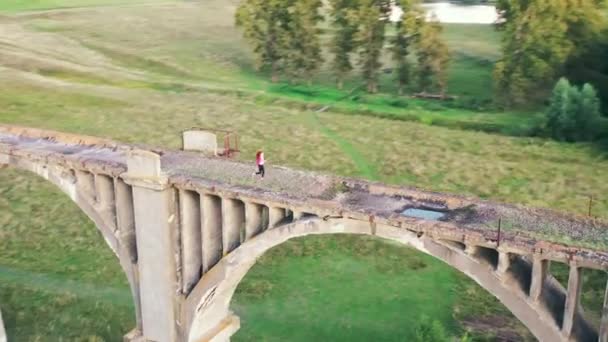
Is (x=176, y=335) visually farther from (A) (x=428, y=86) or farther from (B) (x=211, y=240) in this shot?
(A) (x=428, y=86)

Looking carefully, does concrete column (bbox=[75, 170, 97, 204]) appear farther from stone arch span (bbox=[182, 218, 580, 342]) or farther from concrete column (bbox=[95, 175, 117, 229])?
stone arch span (bbox=[182, 218, 580, 342])

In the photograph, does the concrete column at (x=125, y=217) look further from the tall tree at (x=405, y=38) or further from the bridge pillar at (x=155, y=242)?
the tall tree at (x=405, y=38)

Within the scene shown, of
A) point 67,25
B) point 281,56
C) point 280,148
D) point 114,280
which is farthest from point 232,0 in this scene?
point 114,280

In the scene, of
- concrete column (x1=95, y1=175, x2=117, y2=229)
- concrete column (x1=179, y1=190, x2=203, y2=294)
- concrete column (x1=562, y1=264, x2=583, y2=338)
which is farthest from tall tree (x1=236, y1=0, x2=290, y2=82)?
concrete column (x1=562, y1=264, x2=583, y2=338)

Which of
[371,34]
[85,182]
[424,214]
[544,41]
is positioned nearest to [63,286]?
[85,182]

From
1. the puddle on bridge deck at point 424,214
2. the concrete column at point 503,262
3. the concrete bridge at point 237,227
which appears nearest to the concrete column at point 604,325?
the concrete bridge at point 237,227

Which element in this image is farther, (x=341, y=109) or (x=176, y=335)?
(x=341, y=109)

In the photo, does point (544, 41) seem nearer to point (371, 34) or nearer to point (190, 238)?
point (371, 34)
